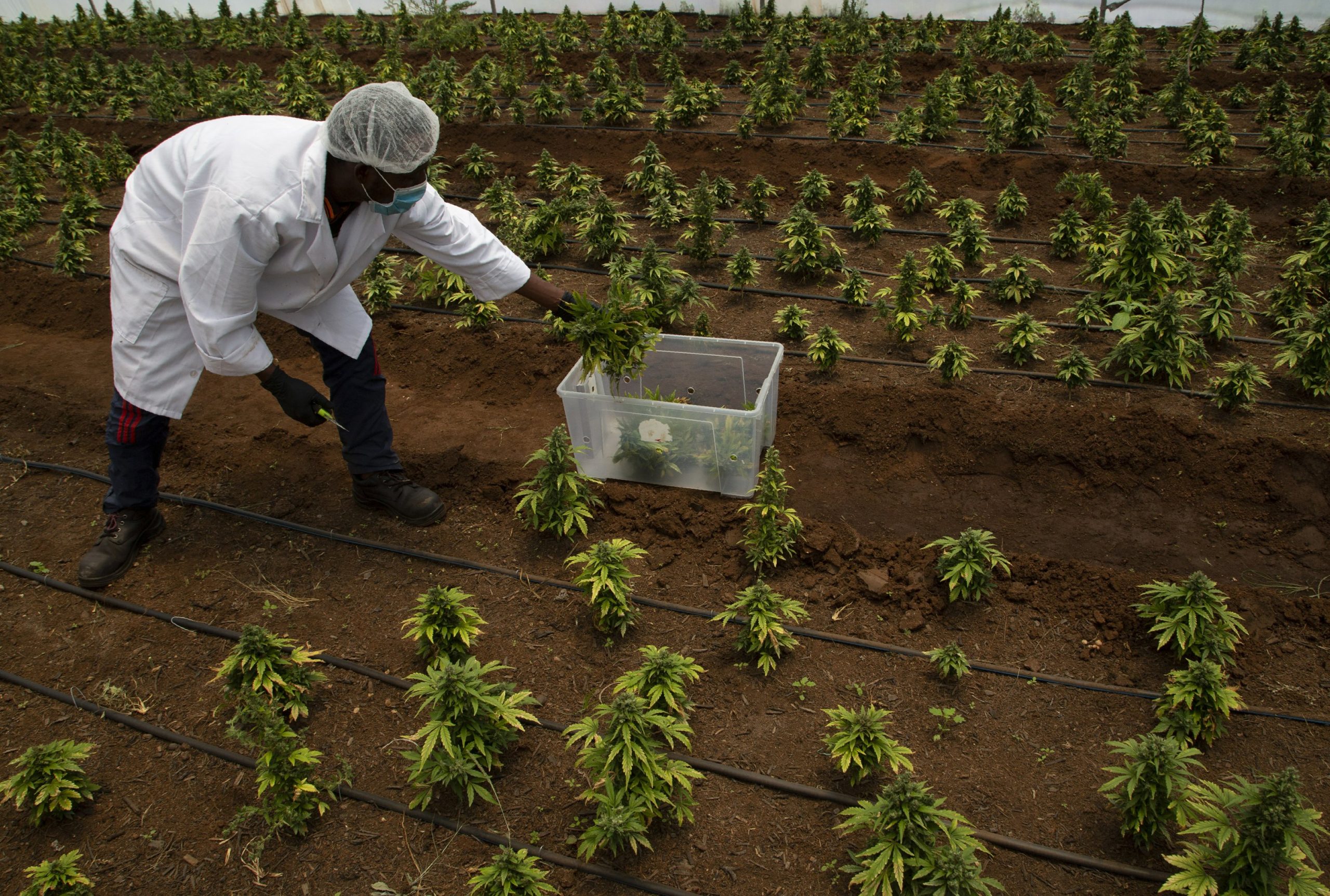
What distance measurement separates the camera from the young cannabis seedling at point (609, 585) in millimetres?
3676

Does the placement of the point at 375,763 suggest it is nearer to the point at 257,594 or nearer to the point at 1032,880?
the point at 257,594

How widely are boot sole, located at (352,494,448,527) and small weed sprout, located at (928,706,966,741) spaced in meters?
2.45

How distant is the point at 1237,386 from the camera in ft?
16.1

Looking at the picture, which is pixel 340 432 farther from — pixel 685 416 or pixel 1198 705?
pixel 1198 705

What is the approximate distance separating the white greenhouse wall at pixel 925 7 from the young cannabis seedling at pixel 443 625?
41.2 feet

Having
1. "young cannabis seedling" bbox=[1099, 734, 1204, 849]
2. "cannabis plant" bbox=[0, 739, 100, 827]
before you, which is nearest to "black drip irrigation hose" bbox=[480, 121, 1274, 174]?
"young cannabis seedling" bbox=[1099, 734, 1204, 849]

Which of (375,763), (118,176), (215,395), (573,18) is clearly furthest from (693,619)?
(573,18)

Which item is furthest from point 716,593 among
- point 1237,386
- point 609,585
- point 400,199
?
point 1237,386

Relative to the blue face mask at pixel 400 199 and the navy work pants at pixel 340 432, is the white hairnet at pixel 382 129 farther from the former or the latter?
the navy work pants at pixel 340 432

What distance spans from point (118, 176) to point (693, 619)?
847 centimetres

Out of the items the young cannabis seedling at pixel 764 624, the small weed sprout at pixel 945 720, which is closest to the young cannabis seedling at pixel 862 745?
the small weed sprout at pixel 945 720

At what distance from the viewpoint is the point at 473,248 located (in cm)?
398

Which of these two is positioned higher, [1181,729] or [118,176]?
[118,176]

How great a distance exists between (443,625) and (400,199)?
165cm
